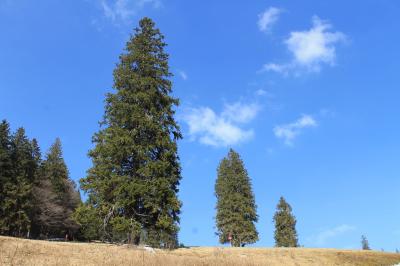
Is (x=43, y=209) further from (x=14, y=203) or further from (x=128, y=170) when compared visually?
(x=128, y=170)

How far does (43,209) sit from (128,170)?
36558 mm

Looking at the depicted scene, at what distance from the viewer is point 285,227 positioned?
70.6 metres

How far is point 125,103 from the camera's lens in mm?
30156

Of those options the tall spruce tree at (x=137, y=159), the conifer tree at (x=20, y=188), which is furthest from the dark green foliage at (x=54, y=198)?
the tall spruce tree at (x=137, y=159)

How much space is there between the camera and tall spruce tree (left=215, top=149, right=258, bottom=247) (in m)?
57.5

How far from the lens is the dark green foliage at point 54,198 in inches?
2372

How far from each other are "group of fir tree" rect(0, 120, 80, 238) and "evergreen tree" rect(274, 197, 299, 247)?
34.8 metres

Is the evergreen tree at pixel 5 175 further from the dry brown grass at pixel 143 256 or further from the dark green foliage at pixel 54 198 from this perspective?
the dry brown grass at pixel 143 256

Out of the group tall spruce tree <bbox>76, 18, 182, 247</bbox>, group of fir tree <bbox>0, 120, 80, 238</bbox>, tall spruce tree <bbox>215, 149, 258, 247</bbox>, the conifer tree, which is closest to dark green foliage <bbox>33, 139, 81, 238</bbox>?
group of fir tree <bbox>0, 120, 80, 238</bbox>

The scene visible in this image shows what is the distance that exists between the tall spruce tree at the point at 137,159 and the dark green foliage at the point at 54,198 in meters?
33.0

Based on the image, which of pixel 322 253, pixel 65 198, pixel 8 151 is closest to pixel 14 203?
pixel 8 151

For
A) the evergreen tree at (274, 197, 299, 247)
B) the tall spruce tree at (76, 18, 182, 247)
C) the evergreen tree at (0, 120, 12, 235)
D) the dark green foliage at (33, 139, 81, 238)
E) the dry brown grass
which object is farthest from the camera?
the evergreen tree at (274, 197, 299, 247)

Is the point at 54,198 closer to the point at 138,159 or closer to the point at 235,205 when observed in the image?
the point at 235,205

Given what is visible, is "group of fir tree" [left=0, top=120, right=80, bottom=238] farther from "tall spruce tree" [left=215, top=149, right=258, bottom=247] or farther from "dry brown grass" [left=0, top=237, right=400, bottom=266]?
"dry brown grass" [left=0, top=237, right=400, bottom=266]
